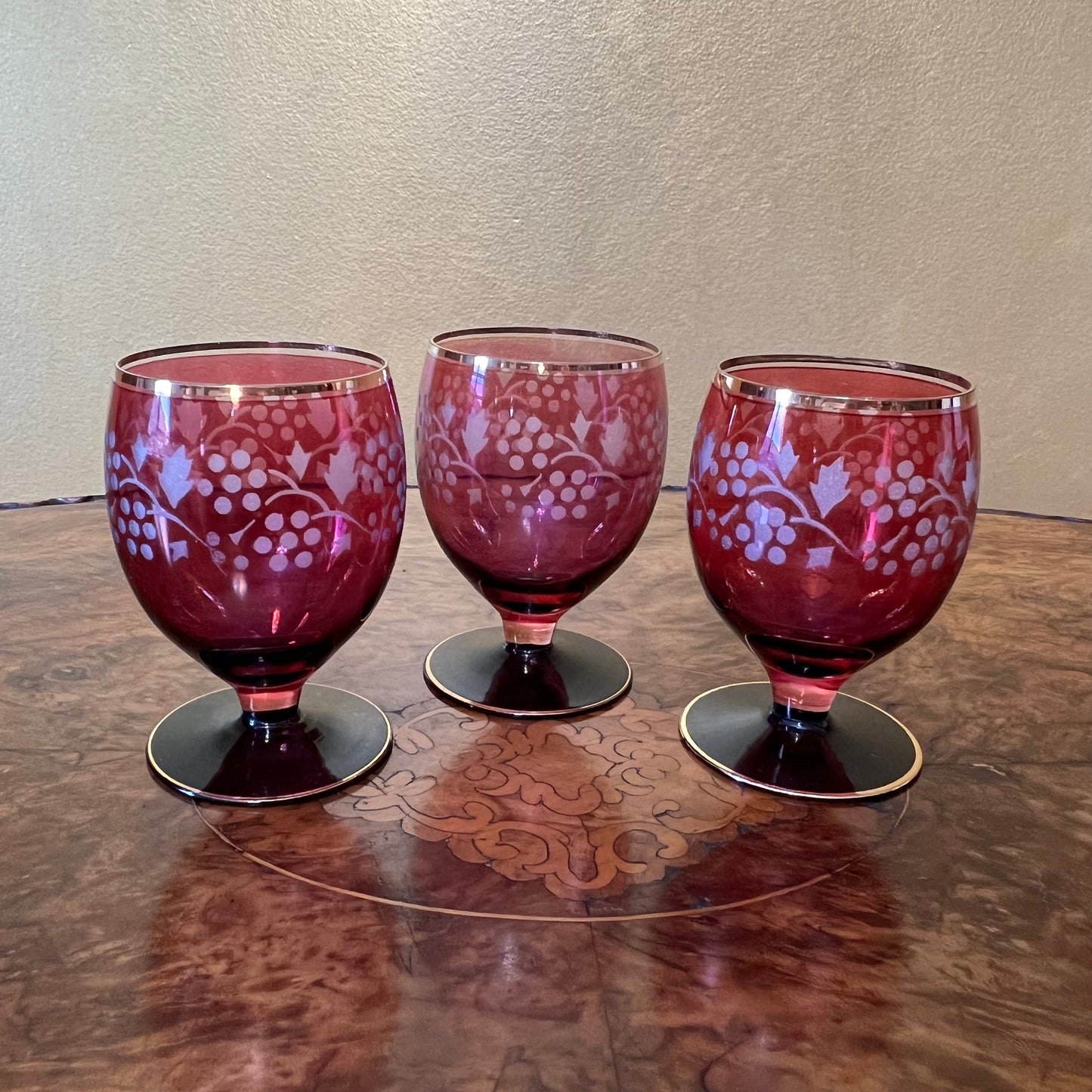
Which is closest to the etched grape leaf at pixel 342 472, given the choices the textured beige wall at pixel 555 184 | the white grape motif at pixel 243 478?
the white grape motif at pixel 243 478

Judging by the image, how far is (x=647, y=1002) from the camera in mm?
328

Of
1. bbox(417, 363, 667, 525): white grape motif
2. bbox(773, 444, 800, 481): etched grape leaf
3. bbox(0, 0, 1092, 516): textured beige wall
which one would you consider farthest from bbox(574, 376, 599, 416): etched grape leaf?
bbox(0, 0, 1092, 516): textured beige wall

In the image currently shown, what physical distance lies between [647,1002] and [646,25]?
167 cm

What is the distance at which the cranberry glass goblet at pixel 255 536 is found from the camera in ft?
1.33

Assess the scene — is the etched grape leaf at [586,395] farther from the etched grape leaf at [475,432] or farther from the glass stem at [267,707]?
the glass stem at [267,707]

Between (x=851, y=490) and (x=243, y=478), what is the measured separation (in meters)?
0.23

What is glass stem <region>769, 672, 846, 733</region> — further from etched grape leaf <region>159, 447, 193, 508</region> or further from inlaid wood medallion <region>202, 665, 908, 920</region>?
etched grape leaf <region>159, 447, 193, 508</region>

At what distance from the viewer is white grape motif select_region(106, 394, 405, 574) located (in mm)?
402

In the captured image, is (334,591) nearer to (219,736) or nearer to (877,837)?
(219,736)

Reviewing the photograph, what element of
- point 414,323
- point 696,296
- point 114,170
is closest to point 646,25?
point 696,296

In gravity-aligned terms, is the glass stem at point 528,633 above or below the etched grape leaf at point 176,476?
below

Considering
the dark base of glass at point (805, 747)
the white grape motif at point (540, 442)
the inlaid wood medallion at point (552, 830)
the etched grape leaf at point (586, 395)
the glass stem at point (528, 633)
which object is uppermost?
the etched grape leaf at point (586, 395)

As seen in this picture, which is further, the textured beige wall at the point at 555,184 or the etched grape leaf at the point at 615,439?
the textured beige wall at the point at 555,184

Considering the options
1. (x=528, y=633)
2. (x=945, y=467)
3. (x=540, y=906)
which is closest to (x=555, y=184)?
(x=528, y=633)
